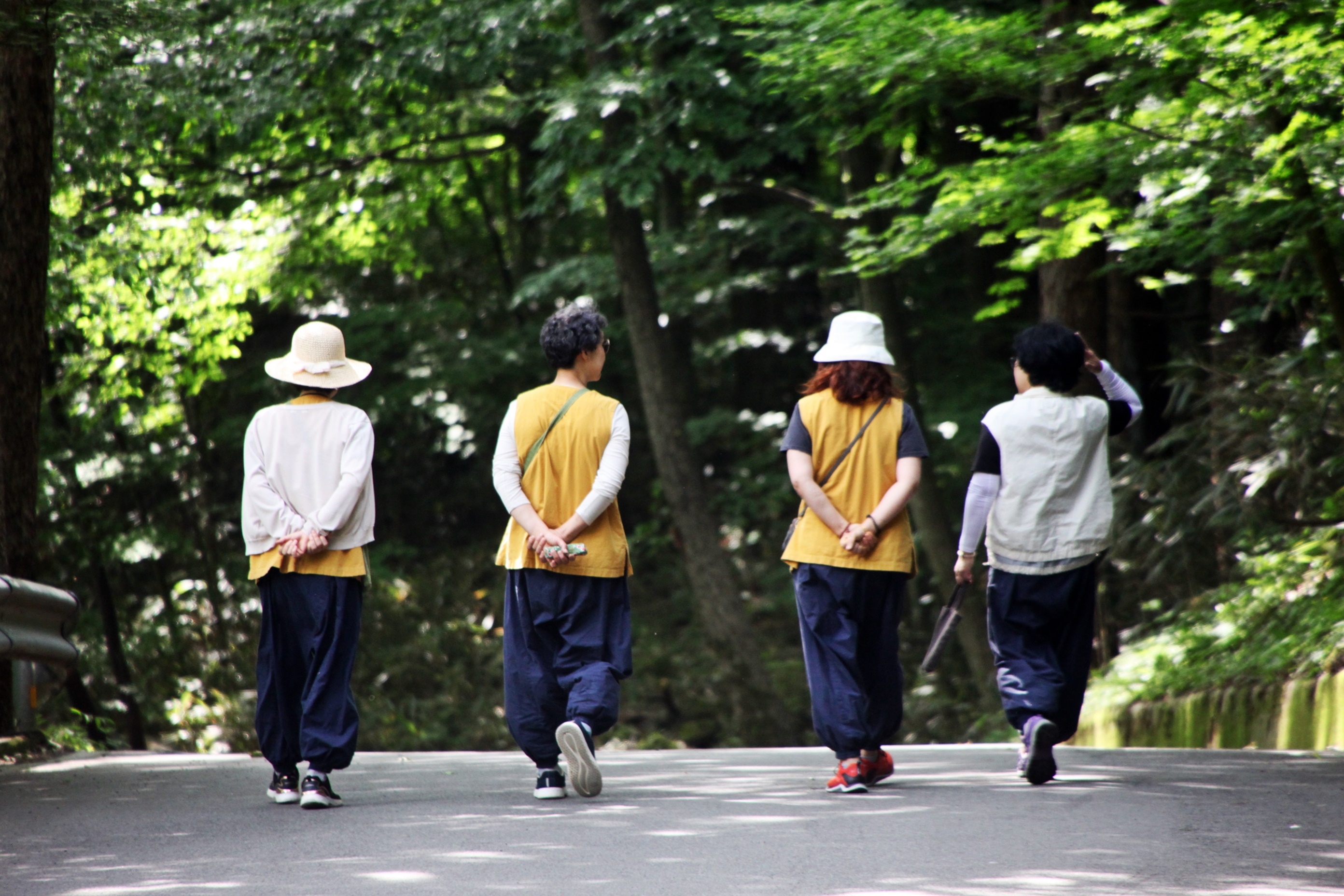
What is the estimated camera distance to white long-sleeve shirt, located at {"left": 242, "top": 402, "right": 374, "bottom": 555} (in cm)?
610

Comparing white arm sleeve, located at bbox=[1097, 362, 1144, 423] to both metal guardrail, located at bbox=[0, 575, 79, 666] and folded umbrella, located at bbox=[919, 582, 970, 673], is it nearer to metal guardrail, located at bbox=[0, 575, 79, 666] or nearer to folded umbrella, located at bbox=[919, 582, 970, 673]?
folded umbrella, located at bbox=[919, 582, 970, 673]

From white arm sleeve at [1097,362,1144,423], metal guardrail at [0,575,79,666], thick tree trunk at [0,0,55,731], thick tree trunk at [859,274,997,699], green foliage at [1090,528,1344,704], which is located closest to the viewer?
white arm sleeve at [1097,362,1144,423]

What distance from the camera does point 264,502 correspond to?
6098 mm

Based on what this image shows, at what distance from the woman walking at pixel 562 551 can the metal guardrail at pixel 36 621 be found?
2660 millimetres

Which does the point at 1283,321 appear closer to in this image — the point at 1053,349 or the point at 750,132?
the point at 750,132

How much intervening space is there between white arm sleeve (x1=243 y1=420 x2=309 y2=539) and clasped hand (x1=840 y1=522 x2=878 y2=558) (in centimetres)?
231

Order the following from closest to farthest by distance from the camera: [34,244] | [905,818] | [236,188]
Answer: [905,818], [34,244], [236,188]

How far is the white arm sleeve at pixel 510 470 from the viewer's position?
6160mm

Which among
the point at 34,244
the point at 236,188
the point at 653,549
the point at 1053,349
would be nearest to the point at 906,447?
the point at 1053,349

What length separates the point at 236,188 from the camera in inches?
626

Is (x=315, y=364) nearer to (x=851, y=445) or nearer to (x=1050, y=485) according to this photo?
(x=851, y=445)

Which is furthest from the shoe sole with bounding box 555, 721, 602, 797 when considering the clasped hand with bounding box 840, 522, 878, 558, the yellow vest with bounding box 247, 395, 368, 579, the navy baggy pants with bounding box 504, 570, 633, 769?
the clasped hand with bounding box 840, 522, 878, 558

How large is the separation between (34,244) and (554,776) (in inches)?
175

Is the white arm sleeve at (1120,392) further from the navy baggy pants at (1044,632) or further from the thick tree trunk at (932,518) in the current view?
the thick tree trunk at (932,518)
